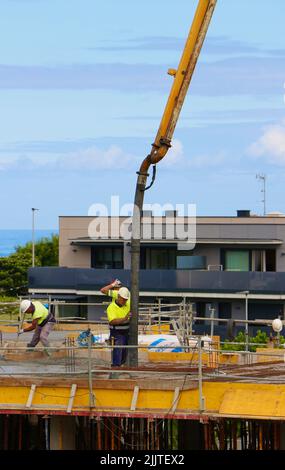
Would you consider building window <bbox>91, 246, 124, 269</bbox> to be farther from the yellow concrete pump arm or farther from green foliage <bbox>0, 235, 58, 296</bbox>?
the yellow concrete pump arm

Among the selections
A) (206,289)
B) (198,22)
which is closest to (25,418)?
(198,22)

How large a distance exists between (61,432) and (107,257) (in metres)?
47.6

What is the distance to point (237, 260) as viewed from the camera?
65.4 metres

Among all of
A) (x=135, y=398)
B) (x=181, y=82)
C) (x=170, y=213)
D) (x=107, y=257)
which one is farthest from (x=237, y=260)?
(x=135, y=398)

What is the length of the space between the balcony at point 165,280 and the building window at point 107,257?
3.32 metres

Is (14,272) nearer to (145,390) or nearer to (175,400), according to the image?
(145,390)

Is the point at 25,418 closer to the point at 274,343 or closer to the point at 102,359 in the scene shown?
the point at 102,359

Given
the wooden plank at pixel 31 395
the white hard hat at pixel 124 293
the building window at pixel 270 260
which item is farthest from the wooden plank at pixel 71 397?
the building window at pixel 270 260

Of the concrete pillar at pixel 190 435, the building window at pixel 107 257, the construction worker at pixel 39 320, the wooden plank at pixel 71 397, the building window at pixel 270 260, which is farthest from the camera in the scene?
the building window at pixel 107 257

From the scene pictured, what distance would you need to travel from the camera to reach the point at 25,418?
24.4 m

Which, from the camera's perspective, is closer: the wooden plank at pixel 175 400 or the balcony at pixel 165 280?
the wooden plank at pixel 175 400

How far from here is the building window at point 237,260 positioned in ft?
214

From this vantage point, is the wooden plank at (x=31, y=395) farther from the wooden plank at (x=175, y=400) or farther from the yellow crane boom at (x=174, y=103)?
the yellow crane boom at (x=174, y=103)

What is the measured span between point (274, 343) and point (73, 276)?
1277 inches
